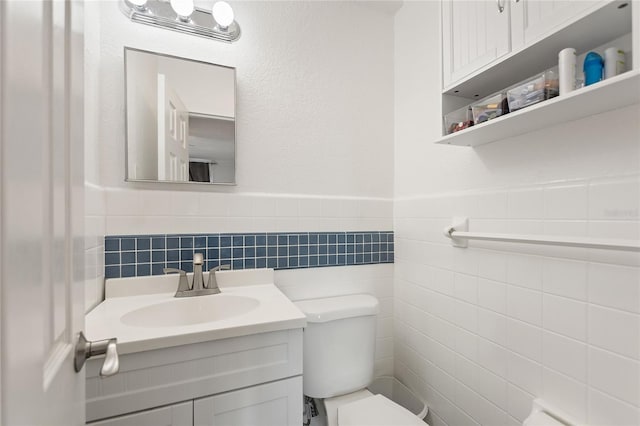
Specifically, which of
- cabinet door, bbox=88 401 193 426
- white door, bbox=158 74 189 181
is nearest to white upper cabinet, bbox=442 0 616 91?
white door, bbox=158 74 189 181

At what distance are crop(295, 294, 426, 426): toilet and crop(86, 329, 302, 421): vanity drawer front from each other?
32 centimetres

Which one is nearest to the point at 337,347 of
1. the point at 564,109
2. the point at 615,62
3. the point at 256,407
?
the point at 256,407

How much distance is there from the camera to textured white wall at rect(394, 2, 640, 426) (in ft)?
2.57

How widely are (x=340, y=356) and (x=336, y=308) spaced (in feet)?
0.68

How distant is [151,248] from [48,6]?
3.36 ft

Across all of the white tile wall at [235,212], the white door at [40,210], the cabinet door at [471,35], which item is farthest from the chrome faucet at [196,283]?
the cabinet door at [471,35]

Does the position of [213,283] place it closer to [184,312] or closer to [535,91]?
[184,312]

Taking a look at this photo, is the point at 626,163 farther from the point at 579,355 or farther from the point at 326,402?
the point at 326,402

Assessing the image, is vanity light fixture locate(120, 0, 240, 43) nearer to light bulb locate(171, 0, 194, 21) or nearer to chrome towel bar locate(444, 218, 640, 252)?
light bulb locate(171, 0, 194, 21)

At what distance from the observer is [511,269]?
A: 3.46ft

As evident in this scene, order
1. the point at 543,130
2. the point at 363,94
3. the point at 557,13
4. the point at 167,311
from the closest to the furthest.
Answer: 1. the point at 557,13
2. the point at 543,130
3. the point at 167,311
4. the point at 363,94

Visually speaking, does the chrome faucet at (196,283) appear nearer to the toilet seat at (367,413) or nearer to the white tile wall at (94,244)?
the white tile wall at (94,244)

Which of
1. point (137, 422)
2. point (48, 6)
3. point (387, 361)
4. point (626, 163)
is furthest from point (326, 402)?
point (48, 6)

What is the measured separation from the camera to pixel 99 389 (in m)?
0.79
